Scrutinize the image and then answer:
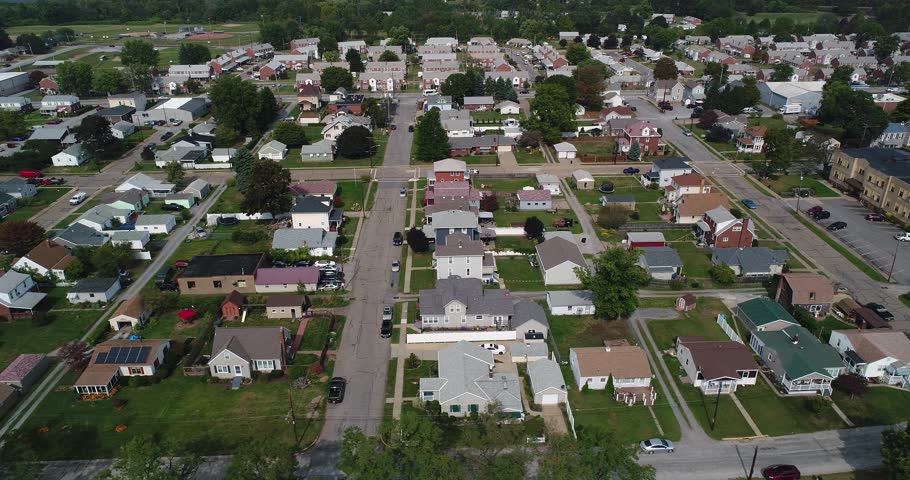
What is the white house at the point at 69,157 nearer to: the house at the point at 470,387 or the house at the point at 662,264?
the house at the point at 470,387

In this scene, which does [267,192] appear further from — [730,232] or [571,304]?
[730,232]

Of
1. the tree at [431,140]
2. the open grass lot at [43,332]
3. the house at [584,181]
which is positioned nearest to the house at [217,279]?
the open grass lot at [43,332]

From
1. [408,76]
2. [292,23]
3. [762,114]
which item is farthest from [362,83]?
[762,114]

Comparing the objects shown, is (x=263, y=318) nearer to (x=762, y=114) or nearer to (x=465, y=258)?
(x=465, y=258)

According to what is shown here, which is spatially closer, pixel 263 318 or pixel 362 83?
pixel 263 318

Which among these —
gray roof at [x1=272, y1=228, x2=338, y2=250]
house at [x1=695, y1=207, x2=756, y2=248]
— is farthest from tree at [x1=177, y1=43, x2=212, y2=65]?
house at [x1=695, y1=207, x2=756, y2=248]

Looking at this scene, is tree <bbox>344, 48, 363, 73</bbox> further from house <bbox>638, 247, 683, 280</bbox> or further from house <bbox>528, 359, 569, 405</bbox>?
house <bbox>528, 359, 569, 405</bbox>
